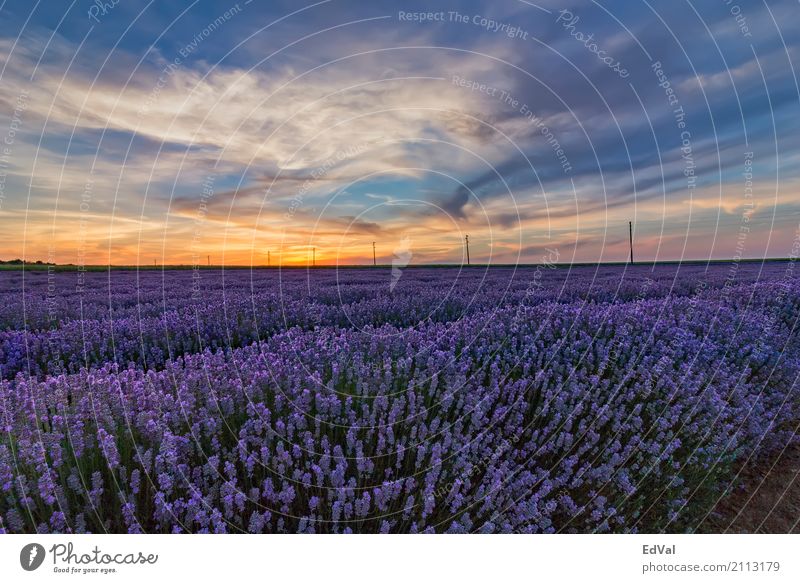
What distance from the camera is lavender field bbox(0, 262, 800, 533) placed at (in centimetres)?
240

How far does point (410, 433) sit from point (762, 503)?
2.69 m

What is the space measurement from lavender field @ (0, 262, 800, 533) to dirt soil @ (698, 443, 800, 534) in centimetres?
11

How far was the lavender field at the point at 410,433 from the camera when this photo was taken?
2.40 metres

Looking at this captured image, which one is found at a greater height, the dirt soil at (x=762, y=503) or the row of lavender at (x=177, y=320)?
the row of lavender at (x=177, y=320)

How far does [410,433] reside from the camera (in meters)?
3.03

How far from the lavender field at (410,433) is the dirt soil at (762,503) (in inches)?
4.4

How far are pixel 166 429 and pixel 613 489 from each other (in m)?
2.78

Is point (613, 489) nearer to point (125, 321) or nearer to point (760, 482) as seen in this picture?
point (760, 482)
